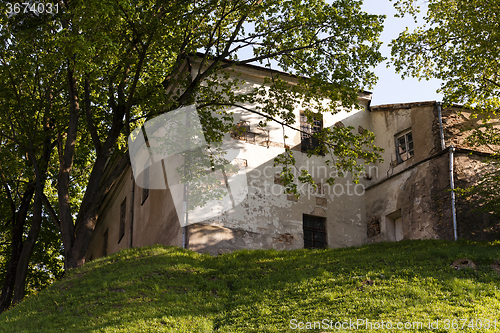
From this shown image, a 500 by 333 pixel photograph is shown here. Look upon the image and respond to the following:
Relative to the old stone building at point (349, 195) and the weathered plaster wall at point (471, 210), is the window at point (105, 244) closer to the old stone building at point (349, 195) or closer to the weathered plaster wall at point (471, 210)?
the old stone building at point (349, 195)

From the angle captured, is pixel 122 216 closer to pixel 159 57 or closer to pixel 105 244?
pixel 105 244

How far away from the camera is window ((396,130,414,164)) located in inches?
633

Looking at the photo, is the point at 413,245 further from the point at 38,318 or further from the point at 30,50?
the point at 30,50

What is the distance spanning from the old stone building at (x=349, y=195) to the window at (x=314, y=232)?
32mm

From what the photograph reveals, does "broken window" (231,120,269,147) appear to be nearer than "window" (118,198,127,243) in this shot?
Yes

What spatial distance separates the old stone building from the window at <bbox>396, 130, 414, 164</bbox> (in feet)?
0.11

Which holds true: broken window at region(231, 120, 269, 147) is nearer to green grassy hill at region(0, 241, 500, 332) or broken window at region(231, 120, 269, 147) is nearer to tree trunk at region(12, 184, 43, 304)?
green grassy hill at region(0, 241, 500, 332)

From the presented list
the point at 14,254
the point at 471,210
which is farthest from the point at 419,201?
the point at 14,254

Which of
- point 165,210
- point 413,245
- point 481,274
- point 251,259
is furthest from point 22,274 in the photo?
point 481,274

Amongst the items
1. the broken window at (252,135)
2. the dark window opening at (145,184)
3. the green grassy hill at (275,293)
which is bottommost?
the green grassy hill at (275,293)

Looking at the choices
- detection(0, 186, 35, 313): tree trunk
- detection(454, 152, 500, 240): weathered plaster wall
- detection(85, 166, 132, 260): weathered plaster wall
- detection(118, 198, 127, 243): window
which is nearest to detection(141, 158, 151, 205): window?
detection(85, 166, 132, 260): weathered plaster wall

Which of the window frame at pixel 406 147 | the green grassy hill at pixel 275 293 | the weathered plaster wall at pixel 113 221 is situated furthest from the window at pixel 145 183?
the window frame at pixel 406 147

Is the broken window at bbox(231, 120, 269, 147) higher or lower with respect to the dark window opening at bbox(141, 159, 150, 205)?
higher

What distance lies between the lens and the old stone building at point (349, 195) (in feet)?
46.1
